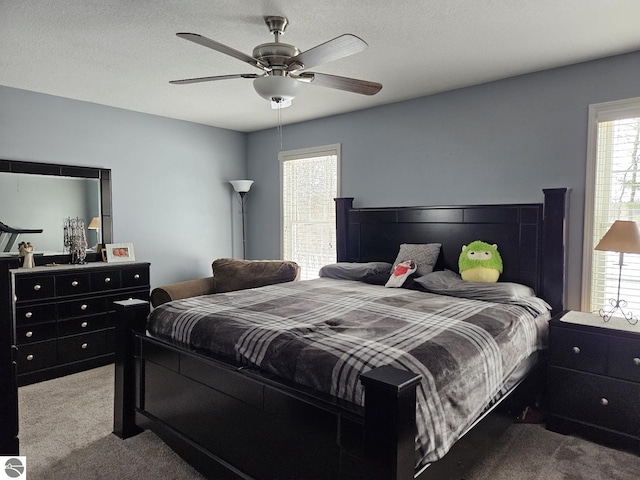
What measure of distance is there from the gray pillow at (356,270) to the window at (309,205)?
29.7 inches

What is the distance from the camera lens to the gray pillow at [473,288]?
285cm

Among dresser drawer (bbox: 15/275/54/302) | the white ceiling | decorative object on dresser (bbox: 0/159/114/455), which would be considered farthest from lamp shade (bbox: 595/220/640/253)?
dresser drawer (bbox: 15/275/54/302)

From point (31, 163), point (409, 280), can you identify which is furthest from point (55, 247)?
point (409, 280)

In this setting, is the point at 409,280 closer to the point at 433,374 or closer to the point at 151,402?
the point at 433,374

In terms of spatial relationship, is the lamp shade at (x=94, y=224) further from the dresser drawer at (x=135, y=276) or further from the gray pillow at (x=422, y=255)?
the gray pillow at (x=422, y=255)

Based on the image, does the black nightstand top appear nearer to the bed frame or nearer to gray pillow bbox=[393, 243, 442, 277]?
the bed frame

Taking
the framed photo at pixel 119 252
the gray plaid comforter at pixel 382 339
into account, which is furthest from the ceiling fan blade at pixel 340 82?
the framed photo at pixel 119 252

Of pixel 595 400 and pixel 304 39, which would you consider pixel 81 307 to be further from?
pixel 595 400

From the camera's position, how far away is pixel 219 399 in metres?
2.04

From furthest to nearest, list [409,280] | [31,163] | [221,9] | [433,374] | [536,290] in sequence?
[31,163] < [409,280] < [536,290] < [221,9] < [433,374]

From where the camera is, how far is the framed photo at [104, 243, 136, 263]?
404cm

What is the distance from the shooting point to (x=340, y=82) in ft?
8.00

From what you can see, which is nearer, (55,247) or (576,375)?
(576,375)

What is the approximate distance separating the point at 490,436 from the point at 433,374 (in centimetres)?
77
